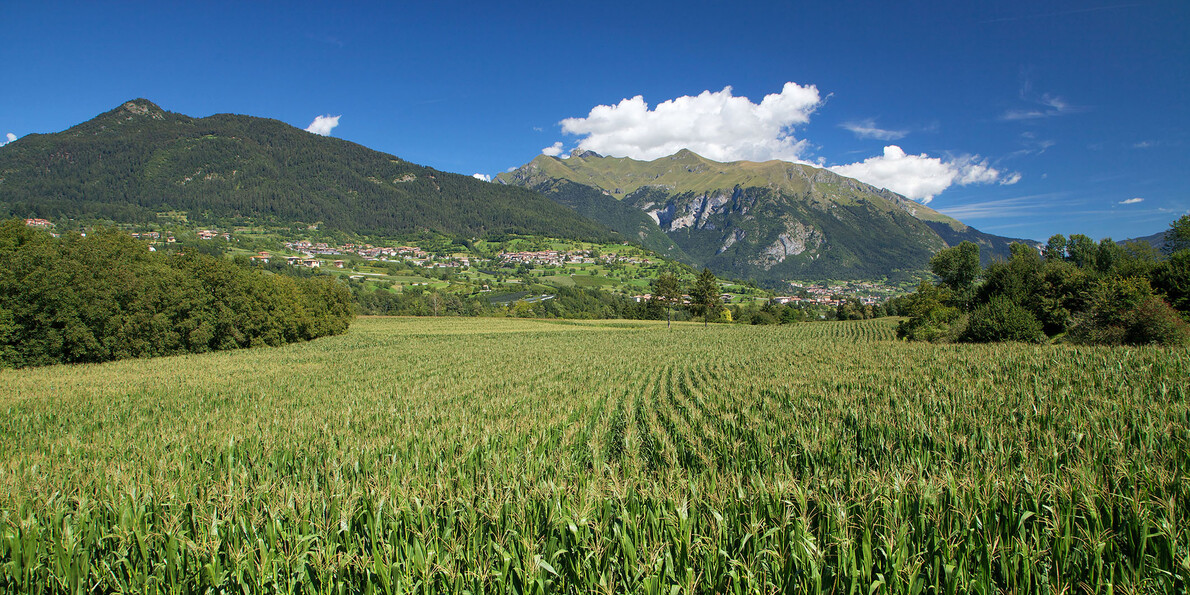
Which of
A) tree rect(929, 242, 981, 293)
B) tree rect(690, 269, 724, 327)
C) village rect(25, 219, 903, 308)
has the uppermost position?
village rect(25, 219, 903, 308)

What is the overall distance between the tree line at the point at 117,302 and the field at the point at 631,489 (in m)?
19.3

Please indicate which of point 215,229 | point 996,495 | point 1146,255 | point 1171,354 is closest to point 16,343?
point 996,495

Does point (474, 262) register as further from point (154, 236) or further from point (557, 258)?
point (154, 236)

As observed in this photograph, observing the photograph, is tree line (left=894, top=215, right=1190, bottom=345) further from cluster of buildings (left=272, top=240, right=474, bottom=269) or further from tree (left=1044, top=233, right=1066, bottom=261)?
cluster of buildings (left=272, top=240, right=474, bottom=269)

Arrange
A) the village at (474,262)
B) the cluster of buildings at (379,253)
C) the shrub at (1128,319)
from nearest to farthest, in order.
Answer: the shrub at (1128,319) < the village at (474,262) < the cluster of buildings at (379,253)

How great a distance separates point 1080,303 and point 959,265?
34123 millimetres

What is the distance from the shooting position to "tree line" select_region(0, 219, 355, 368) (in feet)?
89.4

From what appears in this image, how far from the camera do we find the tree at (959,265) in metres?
65.7

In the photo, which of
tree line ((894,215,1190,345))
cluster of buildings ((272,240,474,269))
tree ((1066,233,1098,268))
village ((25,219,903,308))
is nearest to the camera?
tree line ((894,215,1190,345))

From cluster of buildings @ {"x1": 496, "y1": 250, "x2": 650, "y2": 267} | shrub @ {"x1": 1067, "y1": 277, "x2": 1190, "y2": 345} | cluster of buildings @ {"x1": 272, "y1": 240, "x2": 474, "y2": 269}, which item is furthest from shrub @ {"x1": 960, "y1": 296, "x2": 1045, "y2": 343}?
cluster of buildings @ {"x1": 272, "y1": 240, "x2": 474, "y2": 269}

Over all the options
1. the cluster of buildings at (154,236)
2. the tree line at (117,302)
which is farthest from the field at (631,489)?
the cluster of buildings at (154,236)

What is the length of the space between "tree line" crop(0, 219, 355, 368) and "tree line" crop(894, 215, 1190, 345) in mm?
58381

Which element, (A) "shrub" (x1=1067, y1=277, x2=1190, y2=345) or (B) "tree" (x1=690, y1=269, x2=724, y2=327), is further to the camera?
(B) "tree" (x1=690, y1=269, x2=724, y2=327)

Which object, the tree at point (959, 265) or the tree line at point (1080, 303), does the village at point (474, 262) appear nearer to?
the tree at point (959, 265)
